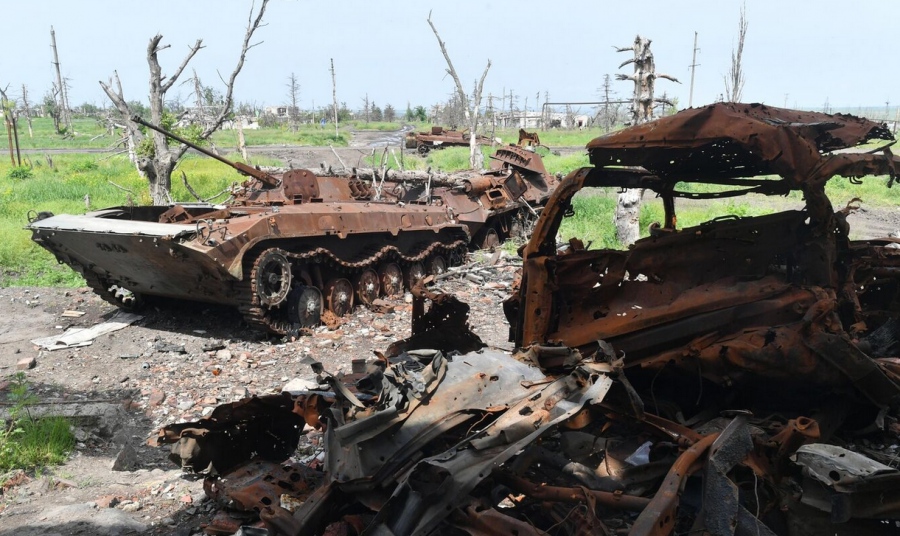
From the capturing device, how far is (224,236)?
322 inches

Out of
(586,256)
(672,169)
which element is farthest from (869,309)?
(586,256)

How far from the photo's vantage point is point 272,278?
29.2ft

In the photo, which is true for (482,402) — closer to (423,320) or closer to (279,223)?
(423,320)

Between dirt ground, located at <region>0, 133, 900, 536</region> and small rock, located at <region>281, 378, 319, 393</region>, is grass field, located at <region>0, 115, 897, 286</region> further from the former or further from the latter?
small rock, located at <region>281, 378, 319, 393</region>

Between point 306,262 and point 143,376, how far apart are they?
2658mm

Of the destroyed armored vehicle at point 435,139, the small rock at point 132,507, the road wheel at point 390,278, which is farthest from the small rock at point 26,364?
the destroyed armored vehicle at point 435,139

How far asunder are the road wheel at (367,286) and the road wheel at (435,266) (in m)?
1.82

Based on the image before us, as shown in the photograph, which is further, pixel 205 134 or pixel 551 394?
pixel 205 134

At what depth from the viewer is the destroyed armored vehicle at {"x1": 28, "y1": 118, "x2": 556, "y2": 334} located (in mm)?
8383

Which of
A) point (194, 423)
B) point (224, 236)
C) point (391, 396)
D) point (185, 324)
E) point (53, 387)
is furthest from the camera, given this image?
point (185, 324)

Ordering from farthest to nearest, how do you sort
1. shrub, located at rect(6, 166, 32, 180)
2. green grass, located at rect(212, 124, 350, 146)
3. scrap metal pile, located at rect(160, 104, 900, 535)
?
green grass, located at rect(212, 124, 350, 146) → shrub, located at rect(6, 166, 32, 180) → scrap metal pile, located at rect(160, 104, 900, 535)

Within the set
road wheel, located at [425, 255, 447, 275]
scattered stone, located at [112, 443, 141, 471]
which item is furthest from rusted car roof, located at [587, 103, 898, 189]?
road wheel, located at [425, 255, 447, 275]

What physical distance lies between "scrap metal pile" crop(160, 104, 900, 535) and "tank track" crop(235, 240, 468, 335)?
4.00m

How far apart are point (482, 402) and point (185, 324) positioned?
24.6 ft
